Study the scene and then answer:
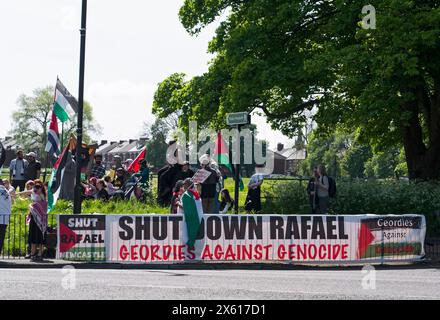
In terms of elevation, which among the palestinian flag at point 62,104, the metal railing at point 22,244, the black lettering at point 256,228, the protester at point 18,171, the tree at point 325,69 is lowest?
the metal railing at point 22,244

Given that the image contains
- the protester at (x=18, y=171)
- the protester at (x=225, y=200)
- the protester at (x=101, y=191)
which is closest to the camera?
the protester at (x=101, y=191)

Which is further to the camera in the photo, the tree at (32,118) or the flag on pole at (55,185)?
the tree at (32,118)

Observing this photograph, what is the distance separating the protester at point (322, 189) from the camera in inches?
856

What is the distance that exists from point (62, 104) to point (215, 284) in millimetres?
9094

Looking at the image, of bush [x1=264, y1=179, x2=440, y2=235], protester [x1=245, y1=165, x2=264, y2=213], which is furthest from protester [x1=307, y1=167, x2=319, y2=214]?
protester [x1=245, y1=165, x2=264, y2=213]

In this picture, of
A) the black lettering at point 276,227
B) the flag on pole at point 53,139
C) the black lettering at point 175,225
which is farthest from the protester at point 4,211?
the black lettering at point 276,227

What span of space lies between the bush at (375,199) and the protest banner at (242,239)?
6.04m

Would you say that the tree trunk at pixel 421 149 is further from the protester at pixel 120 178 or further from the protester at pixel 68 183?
the protester at pixel 68 183

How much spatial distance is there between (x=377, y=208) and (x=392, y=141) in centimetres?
1330

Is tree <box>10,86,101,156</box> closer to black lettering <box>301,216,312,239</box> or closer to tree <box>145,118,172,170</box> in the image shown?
tree <box>145,118,172,170</box>

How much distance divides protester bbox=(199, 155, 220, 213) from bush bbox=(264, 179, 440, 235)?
14.8 feet

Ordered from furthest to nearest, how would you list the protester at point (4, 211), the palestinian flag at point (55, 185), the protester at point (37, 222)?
the palestinian flag at point (55, 185) < the protester at point (4, 211) < the protester at point (37, 222)

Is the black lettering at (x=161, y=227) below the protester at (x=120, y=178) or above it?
below
